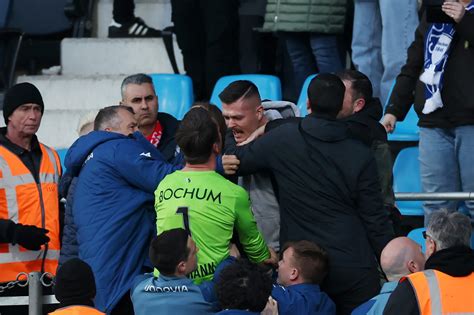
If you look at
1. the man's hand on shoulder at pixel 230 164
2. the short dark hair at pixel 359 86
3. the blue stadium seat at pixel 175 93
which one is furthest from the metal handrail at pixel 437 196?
the blue stadium seat at pixel 175 93

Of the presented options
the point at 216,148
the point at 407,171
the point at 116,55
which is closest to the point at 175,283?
the point at 216,148

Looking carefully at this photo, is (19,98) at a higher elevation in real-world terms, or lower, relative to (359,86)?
lower

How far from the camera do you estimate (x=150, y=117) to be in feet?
27.8

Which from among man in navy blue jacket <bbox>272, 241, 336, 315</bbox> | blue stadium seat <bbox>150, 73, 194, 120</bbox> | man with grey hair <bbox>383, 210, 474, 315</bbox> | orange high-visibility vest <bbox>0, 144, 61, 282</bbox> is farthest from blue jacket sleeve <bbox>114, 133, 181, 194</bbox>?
blue stadium seat <bbox>150, 73, 194, 120</bbox>

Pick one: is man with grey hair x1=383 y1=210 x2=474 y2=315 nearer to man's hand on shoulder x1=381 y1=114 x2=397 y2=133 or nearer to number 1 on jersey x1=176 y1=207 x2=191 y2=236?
number 1 on jersey x1=176 y1=207 x2=191 y2=236

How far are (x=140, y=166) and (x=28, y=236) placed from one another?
1.07m

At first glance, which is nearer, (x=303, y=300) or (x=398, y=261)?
(x=398, y=261)

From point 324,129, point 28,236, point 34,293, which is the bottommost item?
point 34,293

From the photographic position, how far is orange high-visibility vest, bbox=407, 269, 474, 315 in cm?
620

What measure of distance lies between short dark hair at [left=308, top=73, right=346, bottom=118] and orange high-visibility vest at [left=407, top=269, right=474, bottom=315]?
1234mm

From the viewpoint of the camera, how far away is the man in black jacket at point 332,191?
278 inches

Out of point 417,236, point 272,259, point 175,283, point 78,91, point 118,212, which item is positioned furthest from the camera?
point 78,91

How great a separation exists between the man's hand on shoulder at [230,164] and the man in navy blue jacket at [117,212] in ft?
0.93

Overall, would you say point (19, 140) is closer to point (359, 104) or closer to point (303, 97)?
point (359, 104)
